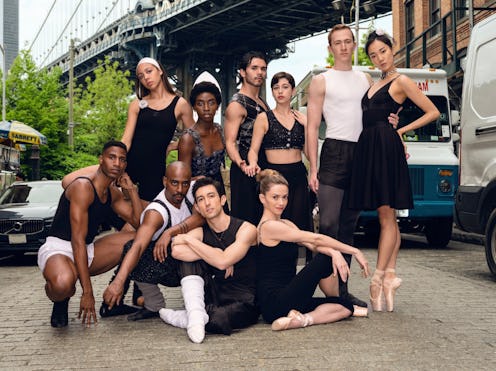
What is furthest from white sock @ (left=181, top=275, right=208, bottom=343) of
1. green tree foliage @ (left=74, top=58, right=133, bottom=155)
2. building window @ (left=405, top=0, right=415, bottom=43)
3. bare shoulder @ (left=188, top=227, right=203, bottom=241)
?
green tree foliage @ (left=74, top=58, right=133, bottom=155)

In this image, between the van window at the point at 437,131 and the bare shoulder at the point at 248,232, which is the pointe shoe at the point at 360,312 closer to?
the bare shoulder at the point at 248,232

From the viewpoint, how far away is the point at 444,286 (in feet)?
23.2

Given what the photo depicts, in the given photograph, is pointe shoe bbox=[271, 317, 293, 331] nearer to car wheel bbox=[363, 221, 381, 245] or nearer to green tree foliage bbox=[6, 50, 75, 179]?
car wheel bbox=[363, 221, 381, 245]

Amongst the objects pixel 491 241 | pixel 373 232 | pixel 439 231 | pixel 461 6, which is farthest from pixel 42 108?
pixel 491 241

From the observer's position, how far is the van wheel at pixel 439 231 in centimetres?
1195

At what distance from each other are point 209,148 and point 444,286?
3206 mm

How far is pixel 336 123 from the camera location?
215 inches

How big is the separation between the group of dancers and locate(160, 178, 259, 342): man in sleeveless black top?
10 mm

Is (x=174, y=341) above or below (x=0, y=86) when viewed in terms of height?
below

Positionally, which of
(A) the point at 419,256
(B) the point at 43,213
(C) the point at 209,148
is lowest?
(A) the point at 419,256

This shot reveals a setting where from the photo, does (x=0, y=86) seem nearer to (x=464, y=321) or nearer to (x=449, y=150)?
(x=449, y=150)

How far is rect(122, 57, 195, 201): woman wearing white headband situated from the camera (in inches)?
217

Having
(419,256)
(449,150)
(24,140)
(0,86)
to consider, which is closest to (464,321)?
(419,256)

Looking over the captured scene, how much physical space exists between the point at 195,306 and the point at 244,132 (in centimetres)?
169
